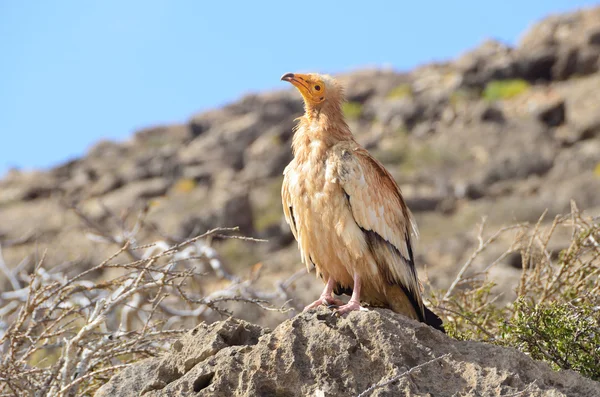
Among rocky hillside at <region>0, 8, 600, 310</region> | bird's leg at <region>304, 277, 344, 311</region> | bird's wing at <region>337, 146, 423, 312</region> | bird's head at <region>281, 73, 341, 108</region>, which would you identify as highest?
bird's head at <region>281, 73, 341, 108</region>

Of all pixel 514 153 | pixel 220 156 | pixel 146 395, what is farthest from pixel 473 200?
pixel 146 395

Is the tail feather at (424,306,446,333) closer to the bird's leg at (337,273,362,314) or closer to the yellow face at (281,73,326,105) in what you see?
the bird's leg at (337,273,362,314)

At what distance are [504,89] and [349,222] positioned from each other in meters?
31.2

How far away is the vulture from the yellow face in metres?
0.23

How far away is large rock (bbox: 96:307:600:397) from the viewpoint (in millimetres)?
4328

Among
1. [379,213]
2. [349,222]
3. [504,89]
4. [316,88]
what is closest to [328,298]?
[349,222]

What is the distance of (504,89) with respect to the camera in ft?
115

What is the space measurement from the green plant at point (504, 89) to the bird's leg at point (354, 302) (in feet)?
99.5

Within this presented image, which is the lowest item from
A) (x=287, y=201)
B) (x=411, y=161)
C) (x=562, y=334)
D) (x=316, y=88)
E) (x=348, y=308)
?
(x=411, y=161)

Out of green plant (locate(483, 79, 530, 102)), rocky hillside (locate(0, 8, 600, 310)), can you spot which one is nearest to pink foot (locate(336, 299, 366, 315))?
rocky hillside (locate(0, 8, 600, 310))

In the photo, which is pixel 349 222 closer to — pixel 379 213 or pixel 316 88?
pixel 379 213

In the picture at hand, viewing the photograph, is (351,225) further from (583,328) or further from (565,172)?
(565,172)

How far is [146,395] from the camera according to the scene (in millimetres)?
4535

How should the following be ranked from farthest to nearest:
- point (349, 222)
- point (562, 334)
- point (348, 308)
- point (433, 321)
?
1. point (433, 321)
2. point (349, 222)
3. point (562, 334)
4. point (348, 308)
